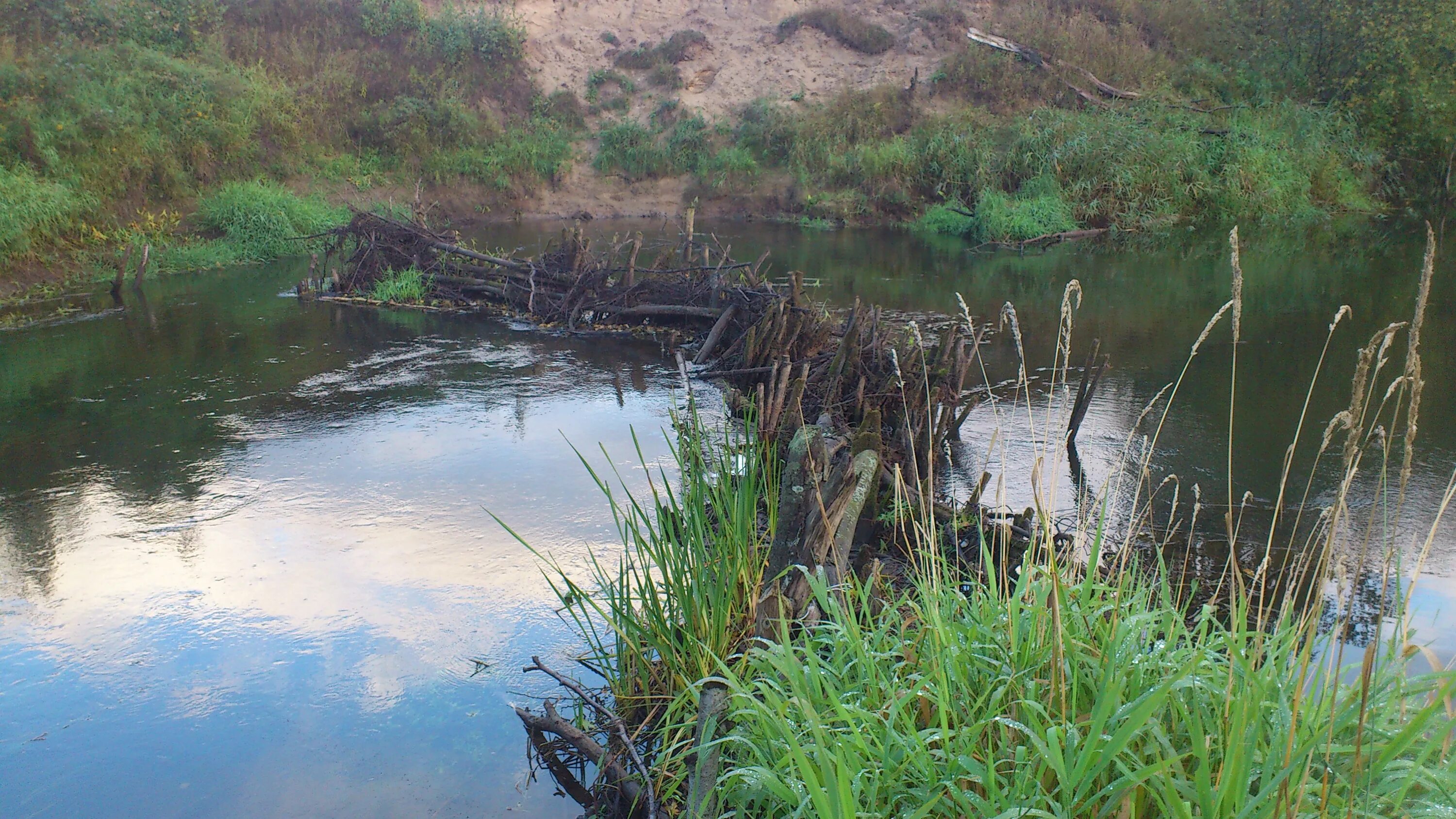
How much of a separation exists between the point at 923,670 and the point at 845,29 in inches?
1336

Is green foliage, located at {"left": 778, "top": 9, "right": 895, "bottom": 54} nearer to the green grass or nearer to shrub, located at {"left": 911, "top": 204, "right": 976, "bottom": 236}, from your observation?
the green grass

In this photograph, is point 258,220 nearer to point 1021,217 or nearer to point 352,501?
point 352,501

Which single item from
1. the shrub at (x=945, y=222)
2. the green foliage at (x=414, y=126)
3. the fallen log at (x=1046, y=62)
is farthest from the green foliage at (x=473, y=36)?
the shrub at (x=945, y=222)

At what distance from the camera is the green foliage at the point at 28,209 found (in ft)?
46.1

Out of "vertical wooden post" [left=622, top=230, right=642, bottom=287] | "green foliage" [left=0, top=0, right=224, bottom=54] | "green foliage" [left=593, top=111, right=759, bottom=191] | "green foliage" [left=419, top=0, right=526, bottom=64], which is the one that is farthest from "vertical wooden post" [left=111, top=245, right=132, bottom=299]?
"green foliage" [left=419, top=0, right=526, bottom=64]

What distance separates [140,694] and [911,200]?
24202 mm

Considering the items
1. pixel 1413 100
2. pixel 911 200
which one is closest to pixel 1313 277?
pixel 911 200

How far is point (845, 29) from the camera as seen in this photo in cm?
3356

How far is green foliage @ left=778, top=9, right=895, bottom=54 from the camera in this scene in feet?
109

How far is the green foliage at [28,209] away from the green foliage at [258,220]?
3.51m

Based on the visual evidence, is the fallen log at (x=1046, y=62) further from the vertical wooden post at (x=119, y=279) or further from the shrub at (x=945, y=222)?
the vertical wooden post at (x=119, y=279)

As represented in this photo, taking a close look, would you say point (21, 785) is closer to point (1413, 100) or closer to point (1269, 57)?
point (1413, 100)

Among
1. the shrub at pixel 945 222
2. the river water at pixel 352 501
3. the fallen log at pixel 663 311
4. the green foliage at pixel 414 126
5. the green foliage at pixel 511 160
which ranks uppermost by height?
the green foliage at pixel 414 126

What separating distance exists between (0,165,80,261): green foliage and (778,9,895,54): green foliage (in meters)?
24.4
